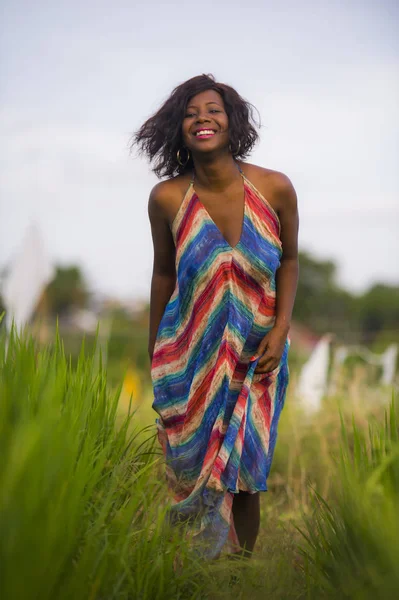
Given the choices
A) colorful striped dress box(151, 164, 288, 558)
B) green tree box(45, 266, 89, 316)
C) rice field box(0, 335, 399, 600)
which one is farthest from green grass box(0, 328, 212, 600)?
green tree box(45, 266, 89, 316)

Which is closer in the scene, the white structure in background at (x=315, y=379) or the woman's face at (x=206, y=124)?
the woman's face at (x=206, y=124)

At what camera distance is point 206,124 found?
10.6 feet

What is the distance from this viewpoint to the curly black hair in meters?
3.30

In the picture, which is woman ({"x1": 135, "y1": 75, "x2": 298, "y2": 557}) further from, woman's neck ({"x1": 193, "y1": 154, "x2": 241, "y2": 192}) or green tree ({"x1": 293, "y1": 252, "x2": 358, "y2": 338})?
green tree ({"x1": 293, "y1": 252, "x2": 358, "y2": 338})

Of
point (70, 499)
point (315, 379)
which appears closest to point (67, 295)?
point (315, 379)

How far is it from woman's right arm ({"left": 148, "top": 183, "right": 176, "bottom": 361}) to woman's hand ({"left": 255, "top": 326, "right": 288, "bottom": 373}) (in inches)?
20.9

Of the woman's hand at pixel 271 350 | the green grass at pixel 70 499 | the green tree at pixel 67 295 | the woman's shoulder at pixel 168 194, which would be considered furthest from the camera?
the green tree at pixel 67 295

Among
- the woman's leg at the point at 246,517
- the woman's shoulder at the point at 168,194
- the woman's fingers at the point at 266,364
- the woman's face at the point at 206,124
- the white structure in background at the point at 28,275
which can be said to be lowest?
the woman's leg at the point at 246,517

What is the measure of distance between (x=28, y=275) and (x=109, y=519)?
687cm

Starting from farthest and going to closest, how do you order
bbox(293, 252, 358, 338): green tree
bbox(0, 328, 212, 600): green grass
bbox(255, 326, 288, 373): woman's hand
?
bbox(293, 252, 358, 338): green tree, bbox(255, 326, 288, 373): woman's hand, bbox(0, 328, 212, 600): green grass

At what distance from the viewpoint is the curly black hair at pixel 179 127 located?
10.8 ft

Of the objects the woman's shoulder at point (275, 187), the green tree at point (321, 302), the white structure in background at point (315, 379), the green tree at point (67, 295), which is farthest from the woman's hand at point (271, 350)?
the green tree at point (67, 295)

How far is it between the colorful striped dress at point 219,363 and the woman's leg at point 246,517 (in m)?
0.10

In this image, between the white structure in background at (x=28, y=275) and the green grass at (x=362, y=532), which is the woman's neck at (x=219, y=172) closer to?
the green grass at (x=362, y=532)
